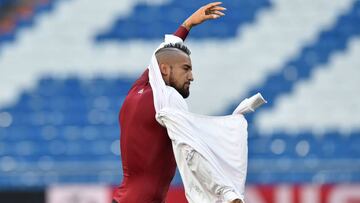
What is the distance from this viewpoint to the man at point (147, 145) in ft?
13.2

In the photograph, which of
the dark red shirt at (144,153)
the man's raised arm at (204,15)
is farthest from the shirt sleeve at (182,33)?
the dark red shirt at (144,153)

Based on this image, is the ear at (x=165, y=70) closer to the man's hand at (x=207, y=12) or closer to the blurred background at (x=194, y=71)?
the man's hand at (x=207, y=12)

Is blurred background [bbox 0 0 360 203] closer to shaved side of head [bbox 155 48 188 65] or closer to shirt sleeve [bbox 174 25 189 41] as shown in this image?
shirt sleeve [bbox 174 25 189 41]

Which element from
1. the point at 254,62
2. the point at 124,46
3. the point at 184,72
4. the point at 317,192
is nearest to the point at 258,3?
the point at 254,62

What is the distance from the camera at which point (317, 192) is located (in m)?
7.51

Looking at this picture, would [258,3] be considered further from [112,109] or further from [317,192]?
[317,192]

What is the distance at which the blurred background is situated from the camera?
9445 millimetres

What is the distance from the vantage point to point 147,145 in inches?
160

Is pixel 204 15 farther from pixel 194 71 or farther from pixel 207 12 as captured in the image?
pixel 194 71

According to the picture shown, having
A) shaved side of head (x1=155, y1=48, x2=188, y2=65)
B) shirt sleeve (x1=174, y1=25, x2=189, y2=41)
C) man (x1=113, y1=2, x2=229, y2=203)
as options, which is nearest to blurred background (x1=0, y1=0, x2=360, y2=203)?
shirt sleeve (x1=174, y1=25, x2=189, y2=41)

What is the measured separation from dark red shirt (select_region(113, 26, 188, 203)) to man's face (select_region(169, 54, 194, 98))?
0.14 meters

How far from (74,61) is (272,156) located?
2.38 m

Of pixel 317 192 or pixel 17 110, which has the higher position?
pixel 17 110

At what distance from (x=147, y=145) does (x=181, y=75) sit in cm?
35
